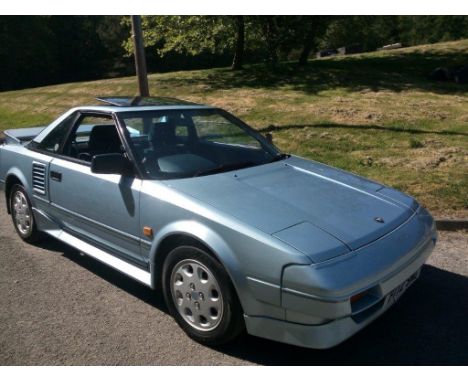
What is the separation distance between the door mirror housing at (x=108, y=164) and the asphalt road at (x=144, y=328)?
105cm

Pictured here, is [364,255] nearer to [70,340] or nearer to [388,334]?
[388,334]

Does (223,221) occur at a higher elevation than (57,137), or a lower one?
lower

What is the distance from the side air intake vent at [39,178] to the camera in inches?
173

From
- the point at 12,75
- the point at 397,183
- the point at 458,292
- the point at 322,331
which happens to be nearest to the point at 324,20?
the point at 397,183

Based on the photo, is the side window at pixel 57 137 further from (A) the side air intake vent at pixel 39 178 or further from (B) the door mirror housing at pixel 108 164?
(B) the door mirror housing at pixel 108 164

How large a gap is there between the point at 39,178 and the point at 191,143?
160cm


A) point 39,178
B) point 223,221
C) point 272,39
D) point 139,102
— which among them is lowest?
point 223,221

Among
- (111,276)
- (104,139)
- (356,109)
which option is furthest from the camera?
(356,109)

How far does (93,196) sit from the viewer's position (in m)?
3.76

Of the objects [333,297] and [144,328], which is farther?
[144,328]

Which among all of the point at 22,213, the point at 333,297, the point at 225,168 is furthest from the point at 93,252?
the point at 333,297

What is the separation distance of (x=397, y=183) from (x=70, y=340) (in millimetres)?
4722

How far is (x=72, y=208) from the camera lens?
4039 mm

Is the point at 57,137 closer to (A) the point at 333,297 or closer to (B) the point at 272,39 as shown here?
(A) the point at 333,297
